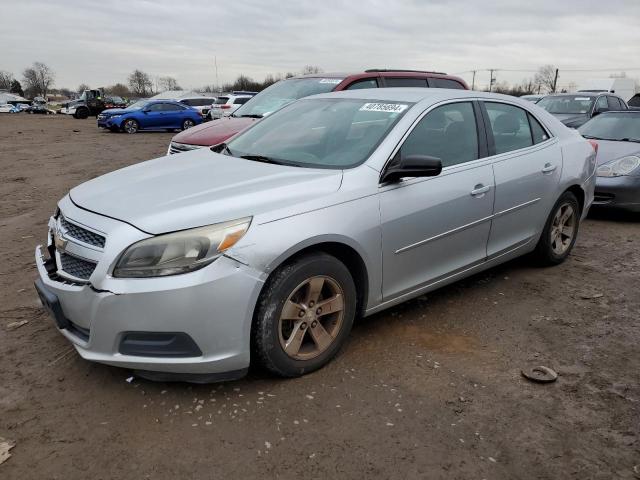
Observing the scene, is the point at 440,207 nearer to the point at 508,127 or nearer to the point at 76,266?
the point at 508,127

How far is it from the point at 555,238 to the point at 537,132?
1.01 meters

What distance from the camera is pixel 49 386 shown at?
2945 millimetres

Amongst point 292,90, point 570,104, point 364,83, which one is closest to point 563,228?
point 364,83

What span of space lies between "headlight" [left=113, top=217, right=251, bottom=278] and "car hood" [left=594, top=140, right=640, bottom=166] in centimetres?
623

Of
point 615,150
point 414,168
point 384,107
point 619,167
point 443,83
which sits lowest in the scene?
point 619,167

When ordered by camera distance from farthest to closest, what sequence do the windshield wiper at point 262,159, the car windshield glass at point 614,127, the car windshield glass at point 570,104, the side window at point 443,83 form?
the car windshield glass at point 570,104 → the side window at point 443,83 → the car windshield glass at point 614,127 → the windshield wiper at point 262,159

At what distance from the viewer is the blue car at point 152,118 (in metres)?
22.5

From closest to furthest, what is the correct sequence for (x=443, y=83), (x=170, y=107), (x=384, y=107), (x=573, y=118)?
(x=384, y=107)
(x=443, y=83)
(x=573, y=118)
(x=170, y=107)

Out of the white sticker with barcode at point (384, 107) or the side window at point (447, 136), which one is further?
the white sticker with barcode at point (384, 107)

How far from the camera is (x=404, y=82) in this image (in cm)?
781

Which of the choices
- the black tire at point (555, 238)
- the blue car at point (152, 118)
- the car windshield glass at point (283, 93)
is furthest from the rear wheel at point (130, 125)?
the black tire at point (555, 238)

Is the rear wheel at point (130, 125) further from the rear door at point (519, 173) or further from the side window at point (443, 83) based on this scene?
the rear door at point (519, 173)

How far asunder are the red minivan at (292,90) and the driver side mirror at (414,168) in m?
3.94

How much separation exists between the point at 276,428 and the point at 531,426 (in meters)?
1.28
